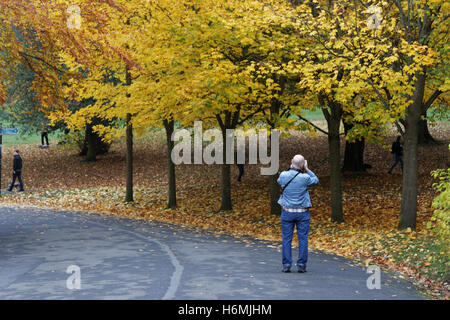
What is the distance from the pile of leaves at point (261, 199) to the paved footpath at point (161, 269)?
4.65ft

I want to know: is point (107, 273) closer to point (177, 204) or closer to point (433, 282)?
point (433, 282)

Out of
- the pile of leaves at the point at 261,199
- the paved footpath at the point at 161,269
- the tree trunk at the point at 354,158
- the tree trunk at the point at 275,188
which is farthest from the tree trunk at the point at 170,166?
the tree trunk at the point at 354,158

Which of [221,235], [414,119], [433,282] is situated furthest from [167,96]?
[433,282]

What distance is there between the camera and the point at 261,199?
21938 mm

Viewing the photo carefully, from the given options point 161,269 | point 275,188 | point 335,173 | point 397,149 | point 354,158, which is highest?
point 397,149

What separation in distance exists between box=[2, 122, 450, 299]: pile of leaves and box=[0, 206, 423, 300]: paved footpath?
4.65 feet

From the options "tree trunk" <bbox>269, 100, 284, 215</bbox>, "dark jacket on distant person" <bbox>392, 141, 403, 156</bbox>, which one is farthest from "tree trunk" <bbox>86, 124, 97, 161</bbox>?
"tree trunk" <bbox>269, 100, 284, 215</bbox>

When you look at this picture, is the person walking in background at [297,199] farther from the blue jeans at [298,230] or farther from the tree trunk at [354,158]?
the tree trunk at [354,158]

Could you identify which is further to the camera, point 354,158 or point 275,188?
point 354,158

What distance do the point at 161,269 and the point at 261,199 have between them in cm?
1256

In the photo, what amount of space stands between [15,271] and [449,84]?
31.7 feet

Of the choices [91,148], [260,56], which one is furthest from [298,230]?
[91,148]

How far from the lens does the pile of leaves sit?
12.4 metres

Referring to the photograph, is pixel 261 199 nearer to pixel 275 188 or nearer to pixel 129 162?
pixel 275 188
